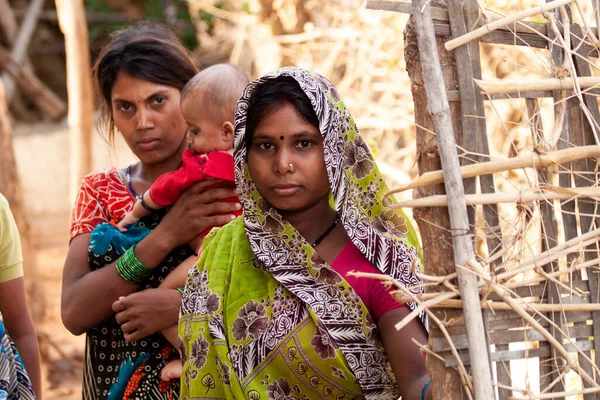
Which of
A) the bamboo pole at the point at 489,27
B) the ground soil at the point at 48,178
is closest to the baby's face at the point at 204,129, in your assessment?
the bamboo pole at the point at 489,27

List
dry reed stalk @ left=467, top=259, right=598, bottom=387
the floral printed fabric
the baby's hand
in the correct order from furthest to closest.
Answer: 1. the baby's hand
2. the floral printed fabric
3. dry reed stalk @ left=467, top=259, right=598, bottom=387

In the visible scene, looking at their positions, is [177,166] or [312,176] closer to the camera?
[312,176]

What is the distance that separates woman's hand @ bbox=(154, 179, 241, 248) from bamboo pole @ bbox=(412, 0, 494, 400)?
1.07 metres

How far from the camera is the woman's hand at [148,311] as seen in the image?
8.91ft

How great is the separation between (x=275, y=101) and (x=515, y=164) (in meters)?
0.76

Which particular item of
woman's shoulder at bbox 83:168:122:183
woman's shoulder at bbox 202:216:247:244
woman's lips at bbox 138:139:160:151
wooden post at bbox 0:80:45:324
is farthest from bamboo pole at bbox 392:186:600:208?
wooden post at bbox 0:80:45:324

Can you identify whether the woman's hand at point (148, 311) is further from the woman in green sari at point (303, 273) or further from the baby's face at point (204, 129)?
the baby's face at point (204, 129)

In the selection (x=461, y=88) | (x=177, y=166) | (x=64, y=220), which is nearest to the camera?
(x=461, y=88)

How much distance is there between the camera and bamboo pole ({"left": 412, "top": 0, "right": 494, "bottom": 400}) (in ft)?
6.11

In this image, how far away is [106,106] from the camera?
3139mm

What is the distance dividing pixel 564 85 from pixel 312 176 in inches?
28.1

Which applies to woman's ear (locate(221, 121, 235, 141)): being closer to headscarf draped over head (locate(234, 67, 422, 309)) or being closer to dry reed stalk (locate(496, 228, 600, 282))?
headscarf draped over head (locate(234, 67, 422, 309))

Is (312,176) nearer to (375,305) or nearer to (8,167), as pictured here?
(375,305)

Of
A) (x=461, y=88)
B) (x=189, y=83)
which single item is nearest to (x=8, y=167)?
(x=189, y=83)
